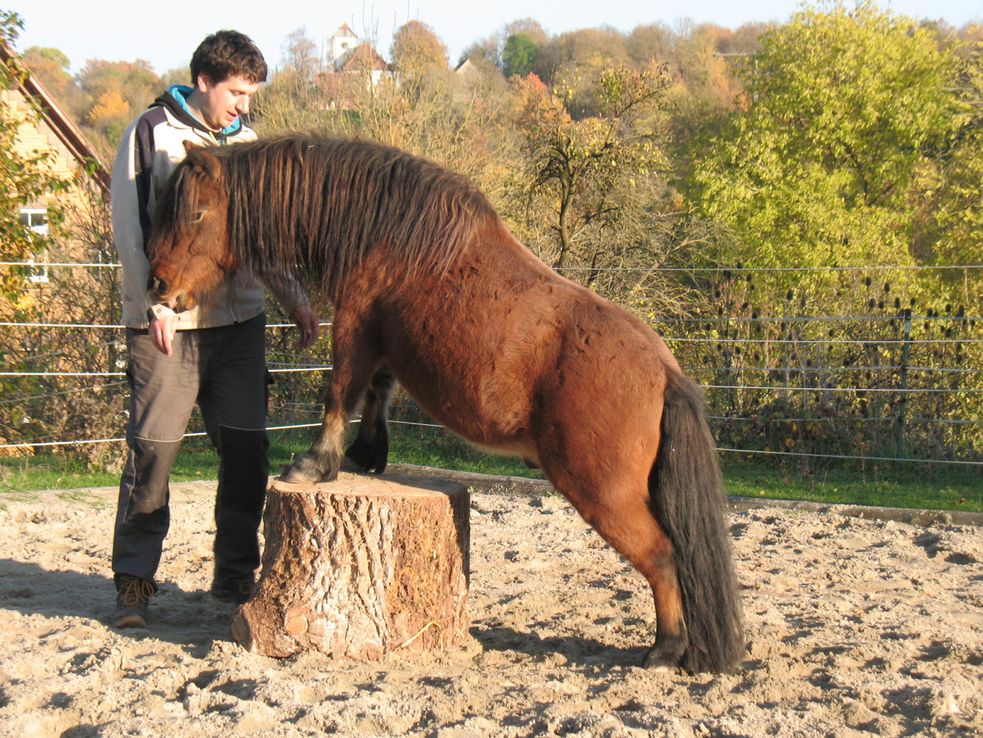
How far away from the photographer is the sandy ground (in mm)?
3123

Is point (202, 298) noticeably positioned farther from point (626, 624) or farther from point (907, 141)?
point (907, 141)

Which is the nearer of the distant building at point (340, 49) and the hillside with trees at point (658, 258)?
the hillside with trees at point (658, 258)

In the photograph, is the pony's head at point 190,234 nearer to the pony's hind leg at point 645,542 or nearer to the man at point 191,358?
the man at point 191,358

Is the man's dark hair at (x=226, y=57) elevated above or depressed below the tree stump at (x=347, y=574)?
above

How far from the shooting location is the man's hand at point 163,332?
4.02 metres

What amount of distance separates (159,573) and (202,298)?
6.45 feet

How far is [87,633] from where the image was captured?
406 centimetres

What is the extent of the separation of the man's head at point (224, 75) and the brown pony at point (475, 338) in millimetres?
347

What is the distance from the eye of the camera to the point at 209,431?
4.71 metres

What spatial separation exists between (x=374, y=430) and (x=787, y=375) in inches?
248

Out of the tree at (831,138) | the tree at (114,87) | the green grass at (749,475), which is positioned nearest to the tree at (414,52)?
the green grass at (749,475)

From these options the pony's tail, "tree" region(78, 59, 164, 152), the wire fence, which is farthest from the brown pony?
"tree" region(78, 59, 164, 152)

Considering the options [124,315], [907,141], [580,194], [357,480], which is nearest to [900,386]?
[580,194]

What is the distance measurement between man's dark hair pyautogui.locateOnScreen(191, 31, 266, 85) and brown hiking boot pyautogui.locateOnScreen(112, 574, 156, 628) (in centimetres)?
225
